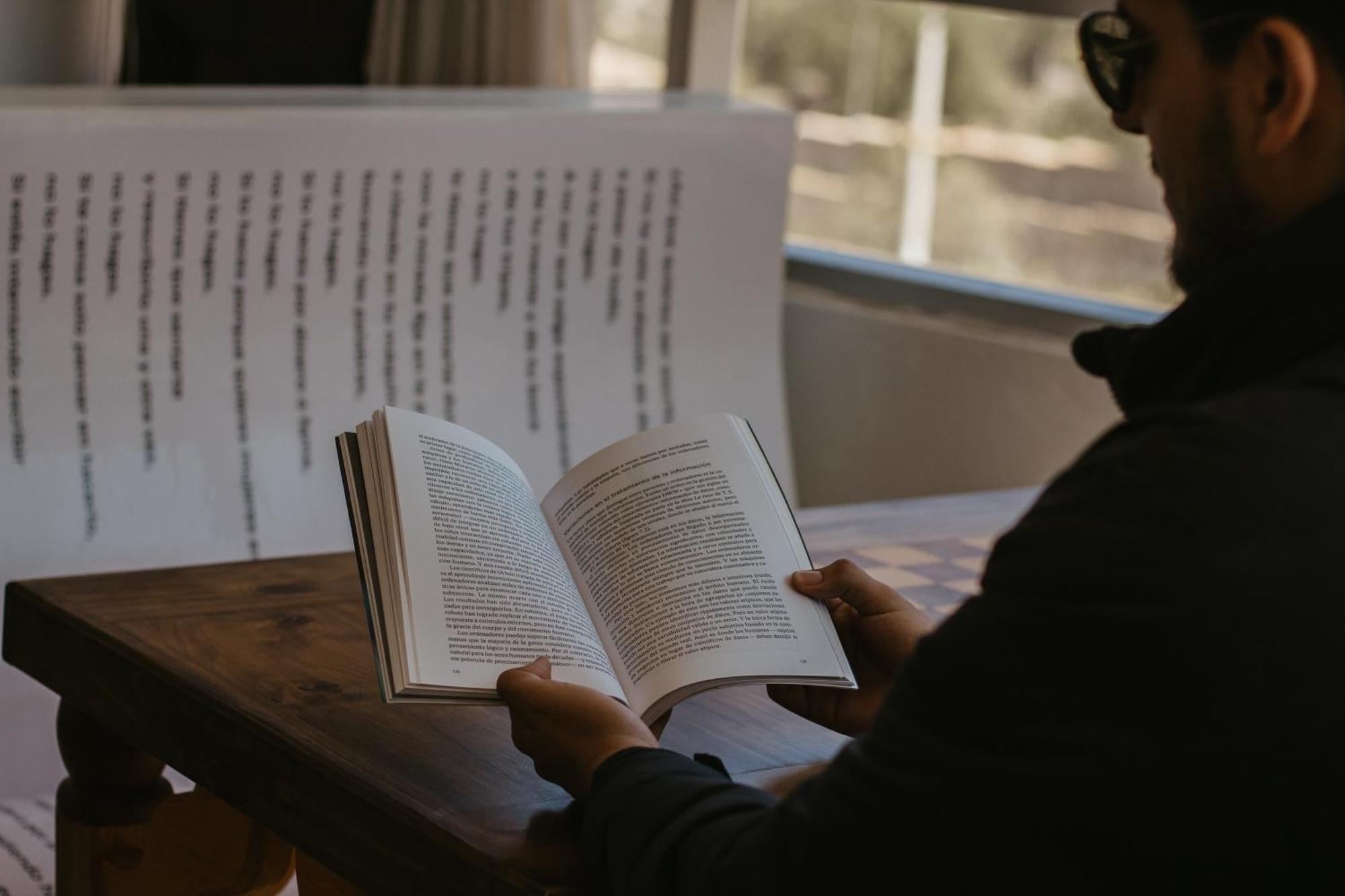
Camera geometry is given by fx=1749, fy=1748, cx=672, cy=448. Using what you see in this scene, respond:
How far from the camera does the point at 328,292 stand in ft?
6.90

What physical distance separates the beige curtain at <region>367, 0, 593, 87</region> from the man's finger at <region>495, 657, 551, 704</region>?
1577 mm

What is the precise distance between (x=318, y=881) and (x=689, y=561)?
11.8 inches

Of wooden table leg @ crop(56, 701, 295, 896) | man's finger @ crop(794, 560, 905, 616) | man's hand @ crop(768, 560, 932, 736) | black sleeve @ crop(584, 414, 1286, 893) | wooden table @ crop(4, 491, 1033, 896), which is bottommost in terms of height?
wooden table leg @ crop(56, 701, 295, 896)

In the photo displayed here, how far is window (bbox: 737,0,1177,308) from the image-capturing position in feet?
8.33

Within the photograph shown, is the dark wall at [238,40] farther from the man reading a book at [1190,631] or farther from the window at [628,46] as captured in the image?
the man reading a book at [1190,631]

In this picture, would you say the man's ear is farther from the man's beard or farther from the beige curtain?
the beige curtain

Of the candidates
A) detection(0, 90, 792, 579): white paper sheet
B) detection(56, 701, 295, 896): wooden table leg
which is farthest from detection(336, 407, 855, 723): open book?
detection(0, 90, 792, 579): white paper sheet

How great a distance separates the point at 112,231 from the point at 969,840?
1503 mm

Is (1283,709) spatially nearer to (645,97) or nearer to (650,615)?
(650,615)

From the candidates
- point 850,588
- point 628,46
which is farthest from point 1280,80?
point 628,46

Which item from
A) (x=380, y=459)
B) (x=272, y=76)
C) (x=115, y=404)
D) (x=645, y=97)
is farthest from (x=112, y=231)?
(x=380, y=459)

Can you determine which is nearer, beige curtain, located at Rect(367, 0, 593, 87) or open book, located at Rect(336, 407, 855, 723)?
open book, located at Rect(336, 407, 855, 723)

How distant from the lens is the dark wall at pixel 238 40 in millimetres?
2232

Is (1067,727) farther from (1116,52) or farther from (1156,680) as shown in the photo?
(1116,52)
